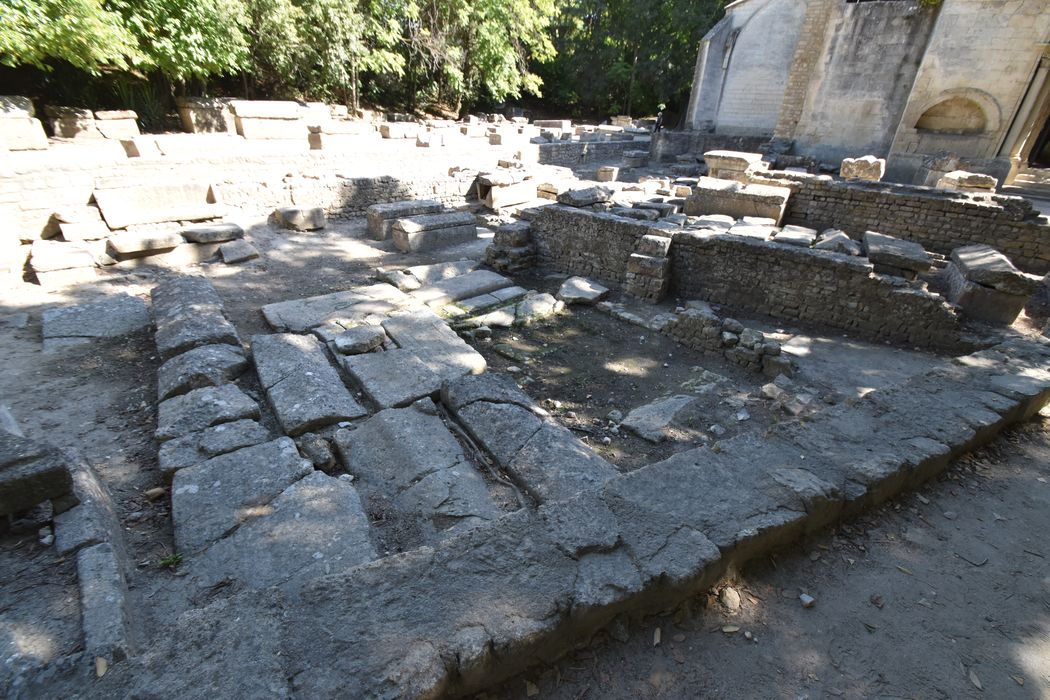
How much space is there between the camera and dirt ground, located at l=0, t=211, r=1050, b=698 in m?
1.90

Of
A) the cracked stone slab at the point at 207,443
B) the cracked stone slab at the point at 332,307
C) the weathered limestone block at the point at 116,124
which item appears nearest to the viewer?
the cracked stone slab at the point at 207,443

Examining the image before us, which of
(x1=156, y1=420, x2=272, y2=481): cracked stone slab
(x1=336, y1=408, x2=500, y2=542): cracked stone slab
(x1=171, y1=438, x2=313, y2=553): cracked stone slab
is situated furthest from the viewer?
(x1=156, y1=420, x2=272, y2=481): cracked stone slab

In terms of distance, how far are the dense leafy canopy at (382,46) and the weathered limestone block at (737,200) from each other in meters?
11.4

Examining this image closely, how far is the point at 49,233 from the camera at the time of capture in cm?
704

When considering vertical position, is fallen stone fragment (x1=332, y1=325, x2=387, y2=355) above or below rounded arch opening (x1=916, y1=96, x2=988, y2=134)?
below

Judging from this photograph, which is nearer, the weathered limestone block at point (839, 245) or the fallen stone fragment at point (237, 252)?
the weathered limestone block at point (839, 245)

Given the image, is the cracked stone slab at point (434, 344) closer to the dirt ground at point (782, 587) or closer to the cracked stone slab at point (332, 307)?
the cracked stone slab at point (332, 307)

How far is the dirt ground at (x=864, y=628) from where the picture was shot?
187cm

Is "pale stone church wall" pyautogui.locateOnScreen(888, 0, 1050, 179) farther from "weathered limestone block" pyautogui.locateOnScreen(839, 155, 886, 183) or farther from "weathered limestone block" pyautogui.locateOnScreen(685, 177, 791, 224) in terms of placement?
"weathered limestone block" pyautogui.locateOnScreen(685, 177, 791, 224)

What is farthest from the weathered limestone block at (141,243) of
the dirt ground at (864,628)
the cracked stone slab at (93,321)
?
the dirt ground at (864,628)

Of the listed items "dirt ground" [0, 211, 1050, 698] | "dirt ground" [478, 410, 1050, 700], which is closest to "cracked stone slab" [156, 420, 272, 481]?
"dirt ground" [0, 211, 1050, 698]

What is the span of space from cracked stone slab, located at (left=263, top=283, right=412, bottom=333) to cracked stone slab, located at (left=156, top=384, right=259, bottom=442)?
1.69 metres

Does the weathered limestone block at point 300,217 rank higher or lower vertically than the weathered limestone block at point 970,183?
lower

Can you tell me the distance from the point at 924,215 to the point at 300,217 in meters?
11.0
